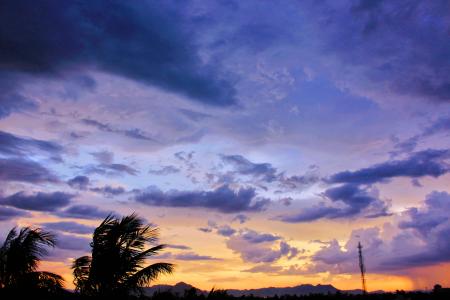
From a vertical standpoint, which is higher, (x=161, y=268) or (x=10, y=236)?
(x=10, y=236)

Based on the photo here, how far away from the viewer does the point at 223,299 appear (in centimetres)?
1809

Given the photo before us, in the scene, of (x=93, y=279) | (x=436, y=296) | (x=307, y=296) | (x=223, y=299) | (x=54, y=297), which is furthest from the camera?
(x=307, y=296)

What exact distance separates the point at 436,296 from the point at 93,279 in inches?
636

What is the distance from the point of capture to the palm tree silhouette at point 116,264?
1470cm

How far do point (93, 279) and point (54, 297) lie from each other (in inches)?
121

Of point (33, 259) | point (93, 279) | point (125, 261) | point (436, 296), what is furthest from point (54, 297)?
point (436, 296)

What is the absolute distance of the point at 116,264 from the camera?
48.1 ft

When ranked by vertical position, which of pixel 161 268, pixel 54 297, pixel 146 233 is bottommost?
pixel 54 297

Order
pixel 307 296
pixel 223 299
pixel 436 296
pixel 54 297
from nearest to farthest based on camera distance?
pixel 54 297 → pixel 223 299 → pixel 436 296 → pixel 307 296

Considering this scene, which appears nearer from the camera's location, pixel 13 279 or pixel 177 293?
pixel 13 279

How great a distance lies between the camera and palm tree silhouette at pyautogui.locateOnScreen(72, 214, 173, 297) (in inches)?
579

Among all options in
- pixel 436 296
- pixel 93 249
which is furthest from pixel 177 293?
pixel 436 296

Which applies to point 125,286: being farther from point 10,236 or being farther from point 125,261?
point 10,236

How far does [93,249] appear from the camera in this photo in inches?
590
